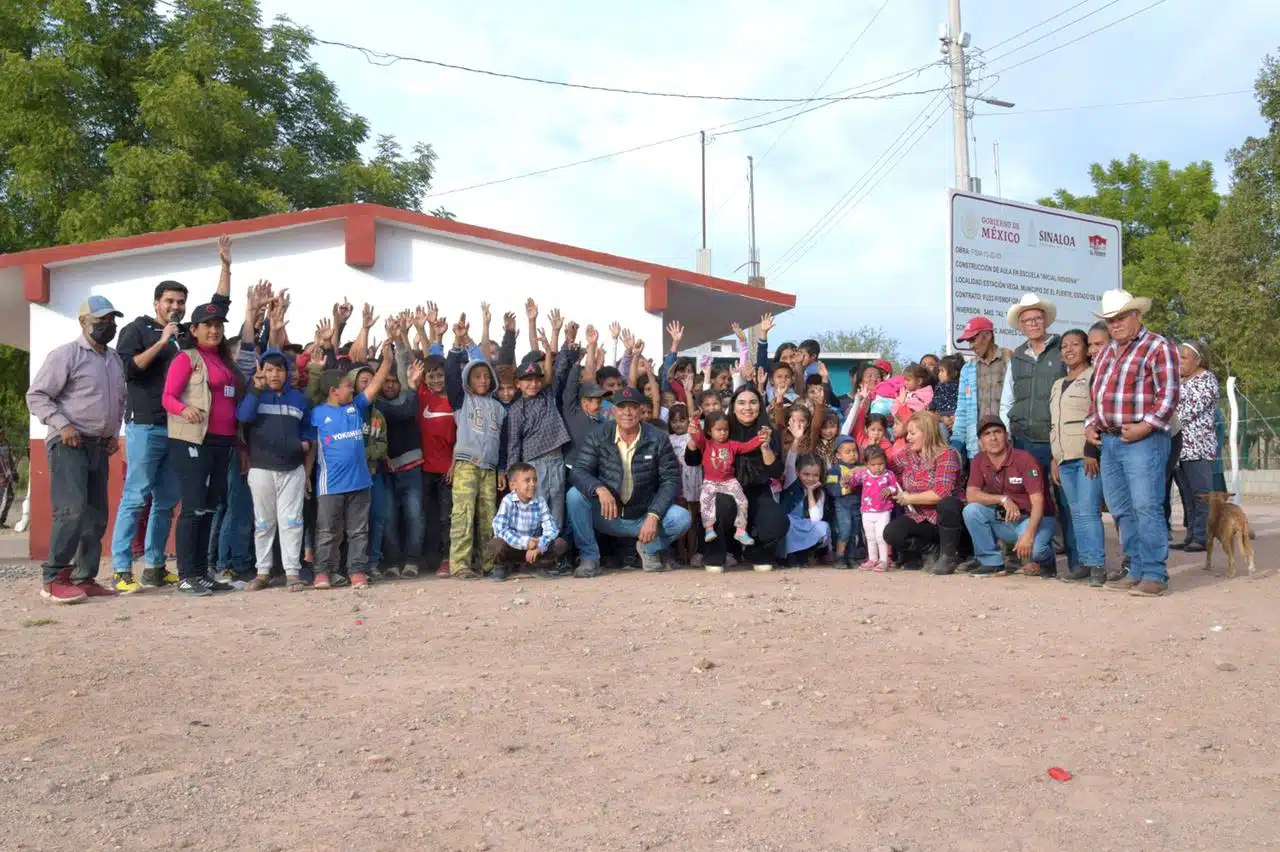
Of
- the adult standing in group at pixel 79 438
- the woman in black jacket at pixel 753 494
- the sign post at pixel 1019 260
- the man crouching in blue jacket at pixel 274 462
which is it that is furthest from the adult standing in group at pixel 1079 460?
the adult standing in group at pixel 79 438

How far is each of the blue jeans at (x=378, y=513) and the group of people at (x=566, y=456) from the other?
0.02 meters

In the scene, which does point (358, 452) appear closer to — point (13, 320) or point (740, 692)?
point (740, 692)

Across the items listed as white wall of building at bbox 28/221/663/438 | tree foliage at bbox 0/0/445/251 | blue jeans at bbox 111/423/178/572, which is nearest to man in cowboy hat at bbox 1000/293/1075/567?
white wall of building at bbox 28/221/663/438

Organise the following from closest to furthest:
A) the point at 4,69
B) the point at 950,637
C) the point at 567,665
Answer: the point at 567,665, the point at 950,637, the point at 4,69

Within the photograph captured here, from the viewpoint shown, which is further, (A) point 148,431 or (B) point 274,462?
(B) point 274,462

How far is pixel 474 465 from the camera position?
897cm

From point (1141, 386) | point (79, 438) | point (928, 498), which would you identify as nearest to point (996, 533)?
point (928, 498)

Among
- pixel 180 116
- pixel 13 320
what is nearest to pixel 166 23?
pixel 180 116

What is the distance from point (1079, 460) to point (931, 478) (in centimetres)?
126

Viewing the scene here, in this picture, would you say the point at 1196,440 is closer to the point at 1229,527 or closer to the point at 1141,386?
the point at 1229,527

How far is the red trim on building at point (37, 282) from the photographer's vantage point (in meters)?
11.9

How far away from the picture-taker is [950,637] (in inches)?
245

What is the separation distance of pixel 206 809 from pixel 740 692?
91.0 inches

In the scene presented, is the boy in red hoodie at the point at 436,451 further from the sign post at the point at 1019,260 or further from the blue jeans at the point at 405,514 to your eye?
the sign post at the point at 1019,260
